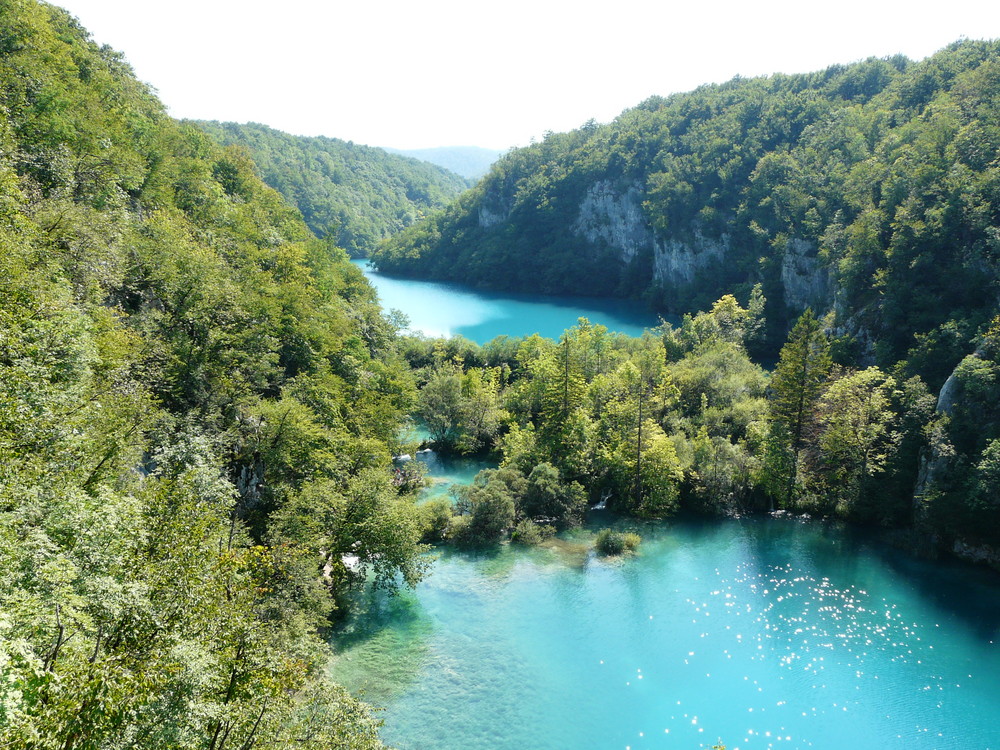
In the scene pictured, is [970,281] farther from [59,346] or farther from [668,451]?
[59,346]

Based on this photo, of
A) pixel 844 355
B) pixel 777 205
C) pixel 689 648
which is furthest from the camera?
pixel 777 205

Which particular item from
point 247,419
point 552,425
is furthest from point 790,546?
point 247,419

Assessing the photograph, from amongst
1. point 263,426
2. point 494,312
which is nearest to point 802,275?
point 494,312

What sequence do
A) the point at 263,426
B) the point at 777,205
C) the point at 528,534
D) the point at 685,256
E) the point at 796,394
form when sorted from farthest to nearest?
the point at 685,256 → the point at 777,205 → the point at 796,394 → the point at 528,534 → the point at 263,426

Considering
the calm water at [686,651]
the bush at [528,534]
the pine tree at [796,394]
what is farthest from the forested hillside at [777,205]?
the bush at [528,534]

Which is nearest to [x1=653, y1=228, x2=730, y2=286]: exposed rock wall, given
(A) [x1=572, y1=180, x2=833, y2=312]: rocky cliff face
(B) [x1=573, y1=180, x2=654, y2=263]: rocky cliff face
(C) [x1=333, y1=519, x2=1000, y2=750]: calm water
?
(A) [x1=572, y1=180, x2=833, y2=312]: rocky cliff face

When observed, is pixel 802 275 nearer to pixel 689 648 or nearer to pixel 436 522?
pixel 436 522
